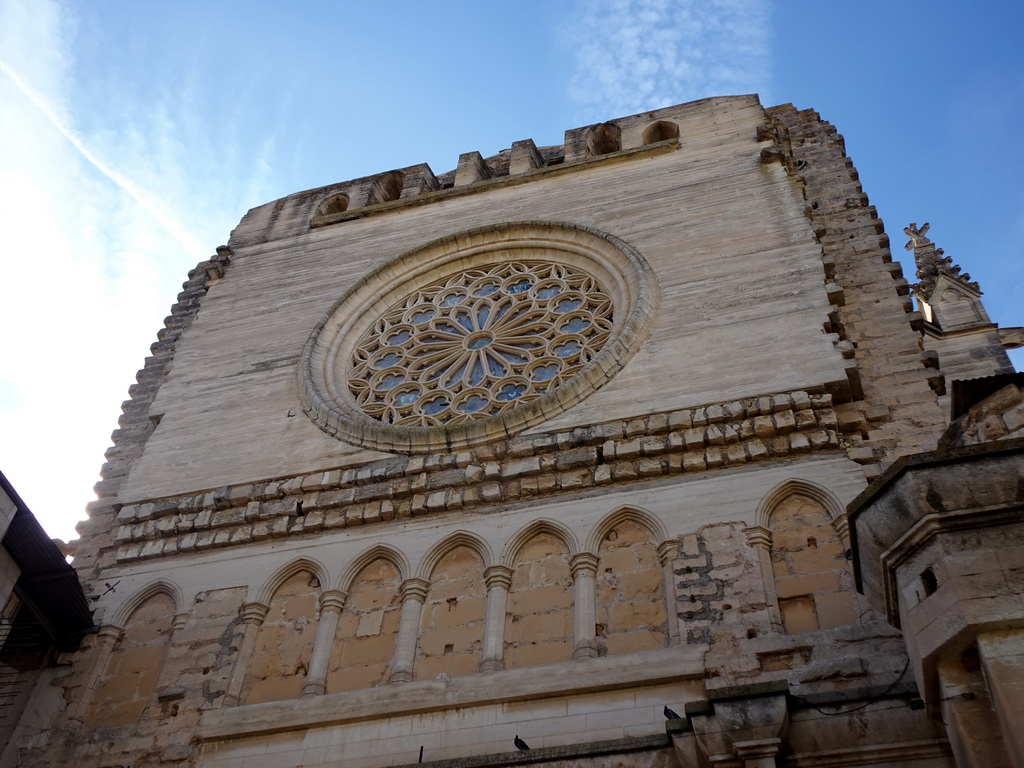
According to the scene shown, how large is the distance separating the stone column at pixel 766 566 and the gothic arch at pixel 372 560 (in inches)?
113

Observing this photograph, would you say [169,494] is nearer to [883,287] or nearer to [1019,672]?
[883,287]

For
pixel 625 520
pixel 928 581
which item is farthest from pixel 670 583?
pixel 928 581

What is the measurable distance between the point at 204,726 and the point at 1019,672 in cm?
606

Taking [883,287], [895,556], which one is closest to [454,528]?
[895,556]

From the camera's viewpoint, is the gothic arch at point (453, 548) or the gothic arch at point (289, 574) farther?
the gothic arch at point (289, 574)

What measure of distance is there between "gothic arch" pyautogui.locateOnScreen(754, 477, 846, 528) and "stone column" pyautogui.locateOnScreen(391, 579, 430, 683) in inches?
109

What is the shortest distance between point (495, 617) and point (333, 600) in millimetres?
1501

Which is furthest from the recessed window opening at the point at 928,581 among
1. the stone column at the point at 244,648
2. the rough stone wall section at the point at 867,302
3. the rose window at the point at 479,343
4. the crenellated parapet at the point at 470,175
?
the crenellated parapet at the point at 470,175

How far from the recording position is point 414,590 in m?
9.35

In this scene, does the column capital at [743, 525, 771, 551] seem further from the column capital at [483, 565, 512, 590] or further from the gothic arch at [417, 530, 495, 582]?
the gothic arch at [417, 530, 495, 582]

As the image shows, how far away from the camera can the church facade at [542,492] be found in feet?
26.0

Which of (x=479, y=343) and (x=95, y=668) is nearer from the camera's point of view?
(x=95, y=668)

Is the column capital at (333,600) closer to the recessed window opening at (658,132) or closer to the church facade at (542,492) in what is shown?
the church facade at (542,492)

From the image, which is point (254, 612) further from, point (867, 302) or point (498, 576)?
point (867, 302)
